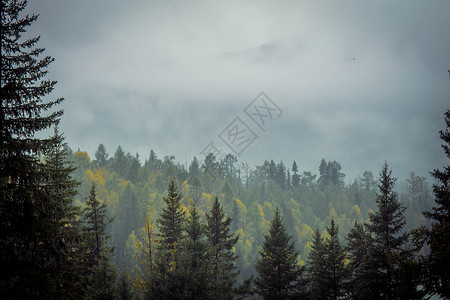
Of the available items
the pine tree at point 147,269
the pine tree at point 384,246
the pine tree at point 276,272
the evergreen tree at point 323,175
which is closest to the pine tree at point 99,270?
the pine tree at point 147,269

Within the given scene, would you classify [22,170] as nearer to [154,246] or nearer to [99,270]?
[99,270]

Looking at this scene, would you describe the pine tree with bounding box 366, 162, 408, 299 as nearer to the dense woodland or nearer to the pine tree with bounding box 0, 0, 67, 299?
the dense woodland

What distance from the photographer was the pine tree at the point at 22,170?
22.3ft

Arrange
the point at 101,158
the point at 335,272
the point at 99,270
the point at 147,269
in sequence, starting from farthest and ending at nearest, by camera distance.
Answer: the point at 101,158, the point at 335,272, the point at 99,270, the point at 147,269

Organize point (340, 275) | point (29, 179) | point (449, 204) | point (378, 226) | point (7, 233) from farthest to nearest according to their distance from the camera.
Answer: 1. point (340, 275)
2. point (378, 226)
3. point (449, 204)
4. point (29, 179)
5. point (7, 233)

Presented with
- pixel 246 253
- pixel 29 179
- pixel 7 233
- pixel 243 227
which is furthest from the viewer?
pixel 243 227

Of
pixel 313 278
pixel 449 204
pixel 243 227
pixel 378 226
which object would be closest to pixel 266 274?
pixel 313 278

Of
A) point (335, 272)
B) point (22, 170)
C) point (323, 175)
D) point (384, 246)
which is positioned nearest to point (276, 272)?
point (335, 272)

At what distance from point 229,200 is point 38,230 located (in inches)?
3070

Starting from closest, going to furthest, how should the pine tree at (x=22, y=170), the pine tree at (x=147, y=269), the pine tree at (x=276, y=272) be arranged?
the pine tree at (x=22, y=170)
the pine tree at (x=147, y=269)
the pine tree at (x=276, y=272)

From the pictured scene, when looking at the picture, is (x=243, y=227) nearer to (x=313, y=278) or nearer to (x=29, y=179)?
(x=313, y=278)

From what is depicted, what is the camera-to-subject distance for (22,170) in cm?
736

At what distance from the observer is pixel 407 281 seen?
7164mm

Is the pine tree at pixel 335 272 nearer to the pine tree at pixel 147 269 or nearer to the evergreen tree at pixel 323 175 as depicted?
the pine tree at pixel 147 269
